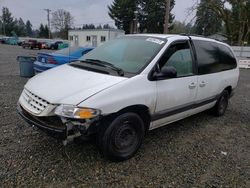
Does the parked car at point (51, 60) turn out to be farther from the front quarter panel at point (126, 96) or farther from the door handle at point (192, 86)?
the front quarter panel at point (126, 96)

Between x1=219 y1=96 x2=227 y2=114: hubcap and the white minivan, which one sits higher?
the white minivan

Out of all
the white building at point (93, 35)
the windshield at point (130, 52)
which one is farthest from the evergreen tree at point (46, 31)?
the windshield at point (130, 52)

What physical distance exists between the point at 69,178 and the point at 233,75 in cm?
439

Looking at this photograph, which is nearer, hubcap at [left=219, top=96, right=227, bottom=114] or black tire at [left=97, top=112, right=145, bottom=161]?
black tire at [left=97, top=112, right=145, bottom=161]

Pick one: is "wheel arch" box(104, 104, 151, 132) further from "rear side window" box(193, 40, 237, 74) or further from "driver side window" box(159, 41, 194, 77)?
"rear side window" box(193, 40, 237, 74)

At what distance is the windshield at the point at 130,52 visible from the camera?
3.36 m

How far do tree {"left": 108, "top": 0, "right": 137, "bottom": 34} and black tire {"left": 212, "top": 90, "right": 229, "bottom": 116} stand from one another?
46.0 m

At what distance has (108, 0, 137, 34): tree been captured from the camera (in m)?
48.3

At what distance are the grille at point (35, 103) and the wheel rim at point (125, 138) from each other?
936mm

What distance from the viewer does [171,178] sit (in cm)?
289

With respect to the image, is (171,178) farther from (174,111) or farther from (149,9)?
(149,9)

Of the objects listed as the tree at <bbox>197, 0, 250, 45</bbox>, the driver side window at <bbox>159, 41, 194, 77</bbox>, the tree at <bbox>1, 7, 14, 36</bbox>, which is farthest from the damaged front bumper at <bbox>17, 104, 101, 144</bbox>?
the tree at <bbox>1, 7, 14, 36</bbox>

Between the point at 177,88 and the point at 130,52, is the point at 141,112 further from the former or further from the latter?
the point at 130,52

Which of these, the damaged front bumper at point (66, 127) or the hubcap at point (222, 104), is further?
the hubcap at point (222, 104)
